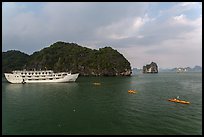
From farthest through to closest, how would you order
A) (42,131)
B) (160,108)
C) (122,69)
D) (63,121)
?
(122,69) → (160,108) → (63,121) → (42,131)

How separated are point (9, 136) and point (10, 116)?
420 inches

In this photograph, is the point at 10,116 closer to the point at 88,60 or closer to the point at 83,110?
the point at 83,110

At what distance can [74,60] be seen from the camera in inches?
7869

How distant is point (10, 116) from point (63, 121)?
32.4 feet

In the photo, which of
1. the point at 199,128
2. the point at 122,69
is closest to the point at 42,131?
the point at 199,128

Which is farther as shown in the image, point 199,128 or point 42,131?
point 199,128

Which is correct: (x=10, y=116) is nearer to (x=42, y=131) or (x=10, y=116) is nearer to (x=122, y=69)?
(x=42, y=131)

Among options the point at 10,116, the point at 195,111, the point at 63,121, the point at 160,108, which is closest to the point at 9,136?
the point at 63,121

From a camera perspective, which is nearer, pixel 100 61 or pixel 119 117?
pixel 119 117

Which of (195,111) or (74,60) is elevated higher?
(74,60)

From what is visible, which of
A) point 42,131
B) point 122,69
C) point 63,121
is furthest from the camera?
point 122,69

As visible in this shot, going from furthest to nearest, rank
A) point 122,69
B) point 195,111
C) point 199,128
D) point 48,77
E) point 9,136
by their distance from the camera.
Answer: point 122,69, point 48,77, point 195,111, point 199,128, point 9,136

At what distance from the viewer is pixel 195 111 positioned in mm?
35500

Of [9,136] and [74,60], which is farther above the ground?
[74,60]
